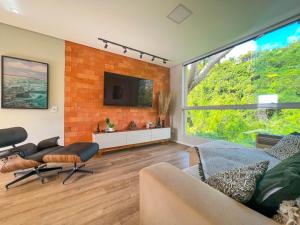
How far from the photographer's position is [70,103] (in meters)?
2.99

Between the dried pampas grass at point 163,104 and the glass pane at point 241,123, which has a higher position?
the dried pampas grass at point 163,104

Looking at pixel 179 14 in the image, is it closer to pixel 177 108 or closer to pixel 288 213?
pixel 288 213

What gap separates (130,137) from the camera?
3424 millimetres

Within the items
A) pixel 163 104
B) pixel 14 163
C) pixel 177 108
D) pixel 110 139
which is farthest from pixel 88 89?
pixel 177 108

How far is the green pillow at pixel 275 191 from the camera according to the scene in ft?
1.81

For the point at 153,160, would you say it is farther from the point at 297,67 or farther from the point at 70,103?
the point at 297,67

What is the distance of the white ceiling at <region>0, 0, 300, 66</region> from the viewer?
75.0 inches

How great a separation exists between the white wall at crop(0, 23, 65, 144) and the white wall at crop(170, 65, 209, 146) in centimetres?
306

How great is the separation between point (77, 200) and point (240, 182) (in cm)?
166

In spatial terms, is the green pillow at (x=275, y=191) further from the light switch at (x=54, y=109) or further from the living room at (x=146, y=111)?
the light switch at (x=54, y=109)

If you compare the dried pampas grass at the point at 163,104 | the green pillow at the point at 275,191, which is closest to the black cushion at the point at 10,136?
the green pillow at the point at 275,191

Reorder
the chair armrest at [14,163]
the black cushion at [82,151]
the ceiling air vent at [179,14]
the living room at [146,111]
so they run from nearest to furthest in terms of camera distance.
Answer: the living room at [146,111] < the chair armrest at [14,163] < the black cushion at [82,151] < the ceiling air vent at [179,14]

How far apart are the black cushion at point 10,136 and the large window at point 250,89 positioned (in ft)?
11.9

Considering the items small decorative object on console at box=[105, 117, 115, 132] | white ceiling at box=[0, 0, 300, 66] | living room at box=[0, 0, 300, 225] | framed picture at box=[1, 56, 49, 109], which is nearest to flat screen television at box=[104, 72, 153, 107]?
living room at box=[0, 0, 300, 225]
